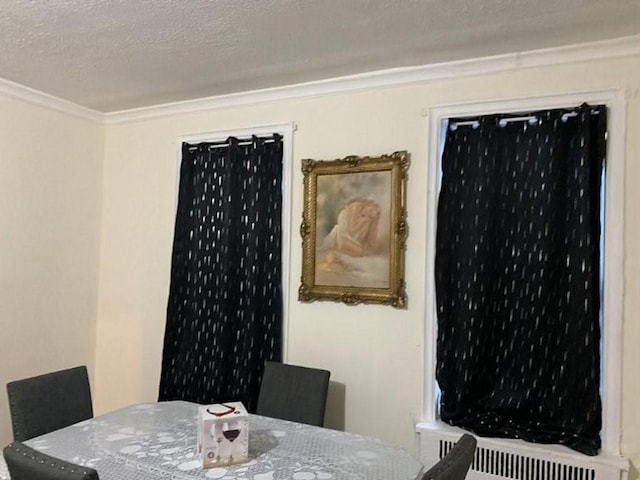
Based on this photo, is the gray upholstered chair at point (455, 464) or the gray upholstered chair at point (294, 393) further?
the gray upholstered chair at point (294, 393)

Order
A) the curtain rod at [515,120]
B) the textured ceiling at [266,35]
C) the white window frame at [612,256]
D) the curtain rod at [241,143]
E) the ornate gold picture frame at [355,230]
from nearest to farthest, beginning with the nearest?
the textured ceiling at [266,35] → the white window frame at [612,256] → the curtain rod at [515,120] → the ornate gold picture frame at [355,230] → the curtain rod at [241,143]

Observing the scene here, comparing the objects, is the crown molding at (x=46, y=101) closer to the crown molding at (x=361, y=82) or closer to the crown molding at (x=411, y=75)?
the crown molding at (x=361, y=82)

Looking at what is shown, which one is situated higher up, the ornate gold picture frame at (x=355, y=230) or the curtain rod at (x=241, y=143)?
the curtain rod at (x=241, y=143)

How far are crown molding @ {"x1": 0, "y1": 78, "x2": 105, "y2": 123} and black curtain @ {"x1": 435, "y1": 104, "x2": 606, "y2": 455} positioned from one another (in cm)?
265

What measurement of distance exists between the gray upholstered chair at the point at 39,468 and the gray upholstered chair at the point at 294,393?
1.38 m

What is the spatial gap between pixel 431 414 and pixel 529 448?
513mm

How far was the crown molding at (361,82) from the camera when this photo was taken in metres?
2.47

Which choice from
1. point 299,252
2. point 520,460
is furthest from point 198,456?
point 520,460

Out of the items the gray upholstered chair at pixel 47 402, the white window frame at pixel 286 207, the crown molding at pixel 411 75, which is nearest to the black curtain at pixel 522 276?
the crown molding at pixel 411 75

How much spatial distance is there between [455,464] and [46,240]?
311 centimetres

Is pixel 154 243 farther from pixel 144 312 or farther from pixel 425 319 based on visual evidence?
pixel 425 319

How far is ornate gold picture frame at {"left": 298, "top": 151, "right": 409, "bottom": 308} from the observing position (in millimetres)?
2850

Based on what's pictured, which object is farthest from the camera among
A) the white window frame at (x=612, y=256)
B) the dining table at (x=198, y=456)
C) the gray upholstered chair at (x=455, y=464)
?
the white window frame at (x=612, y=256)

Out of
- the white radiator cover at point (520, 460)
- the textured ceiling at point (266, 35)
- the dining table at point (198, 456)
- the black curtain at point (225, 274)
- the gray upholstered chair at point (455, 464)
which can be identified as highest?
the textured ceiling at point (266, 35)
